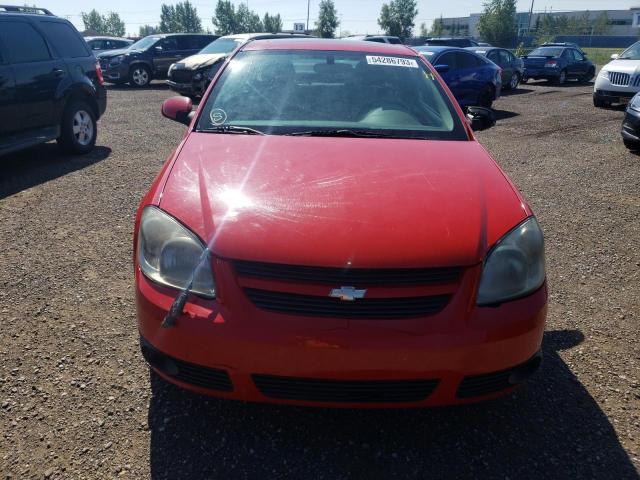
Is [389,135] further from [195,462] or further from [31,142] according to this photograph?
[31,142]

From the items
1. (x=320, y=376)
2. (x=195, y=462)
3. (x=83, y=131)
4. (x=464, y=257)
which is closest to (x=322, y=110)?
(x=464, y=257)

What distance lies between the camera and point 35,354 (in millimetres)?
2771

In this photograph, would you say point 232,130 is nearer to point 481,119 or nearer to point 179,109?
point 179,109

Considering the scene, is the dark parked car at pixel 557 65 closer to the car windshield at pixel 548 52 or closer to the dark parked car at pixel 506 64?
the car windshield at pixel 548 52

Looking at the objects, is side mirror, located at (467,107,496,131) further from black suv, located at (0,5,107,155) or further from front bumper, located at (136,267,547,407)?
black suv, located at (0,5,107,155)

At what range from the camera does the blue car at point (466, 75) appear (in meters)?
11.6

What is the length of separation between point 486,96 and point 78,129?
8.93m

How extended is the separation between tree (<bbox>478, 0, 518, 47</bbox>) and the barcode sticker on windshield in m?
64.1

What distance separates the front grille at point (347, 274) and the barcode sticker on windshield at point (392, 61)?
2.01 meters

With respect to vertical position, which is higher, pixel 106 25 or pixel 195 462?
pixel 106 25

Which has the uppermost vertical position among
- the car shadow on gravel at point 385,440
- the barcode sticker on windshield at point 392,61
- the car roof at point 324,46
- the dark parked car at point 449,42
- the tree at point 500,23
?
the tree at point 500,23

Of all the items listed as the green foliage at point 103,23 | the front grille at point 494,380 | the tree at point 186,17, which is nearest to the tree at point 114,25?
the green foliage at point 103,23

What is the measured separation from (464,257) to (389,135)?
1196mm

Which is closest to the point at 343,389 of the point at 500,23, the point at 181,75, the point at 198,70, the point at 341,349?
the point at 341,349
